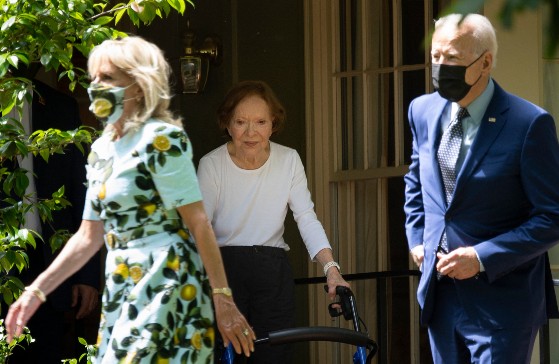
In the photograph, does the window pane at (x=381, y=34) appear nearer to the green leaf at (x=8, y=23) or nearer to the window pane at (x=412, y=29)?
the window pane at (x=412, y=29)

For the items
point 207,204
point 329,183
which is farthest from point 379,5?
point 207,204

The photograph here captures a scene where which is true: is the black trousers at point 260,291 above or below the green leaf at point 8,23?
below

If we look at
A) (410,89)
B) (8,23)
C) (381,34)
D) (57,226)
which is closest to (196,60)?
(381,34)

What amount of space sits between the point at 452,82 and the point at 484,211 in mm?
481

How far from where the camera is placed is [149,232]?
Result: 323cm

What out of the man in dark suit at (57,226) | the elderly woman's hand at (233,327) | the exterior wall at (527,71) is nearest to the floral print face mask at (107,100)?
the elderly woman's hand at (233,327)

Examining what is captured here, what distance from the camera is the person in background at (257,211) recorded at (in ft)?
16.1

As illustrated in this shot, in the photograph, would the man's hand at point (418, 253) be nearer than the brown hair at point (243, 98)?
Yes

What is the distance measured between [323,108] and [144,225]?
13.4 ft

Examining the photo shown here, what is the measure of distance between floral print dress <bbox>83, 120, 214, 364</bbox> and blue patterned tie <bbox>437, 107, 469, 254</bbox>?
1.17 m

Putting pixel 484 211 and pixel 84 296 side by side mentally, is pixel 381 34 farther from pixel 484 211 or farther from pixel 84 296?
pixel 484 211

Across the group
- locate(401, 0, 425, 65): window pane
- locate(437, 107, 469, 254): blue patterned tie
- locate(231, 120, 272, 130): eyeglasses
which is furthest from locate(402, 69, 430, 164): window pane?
locate(437, 107, 469, 254): blue patterned tie

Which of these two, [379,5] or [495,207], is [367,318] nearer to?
[379,5]

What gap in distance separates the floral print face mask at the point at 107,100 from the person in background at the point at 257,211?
5.52 feet
